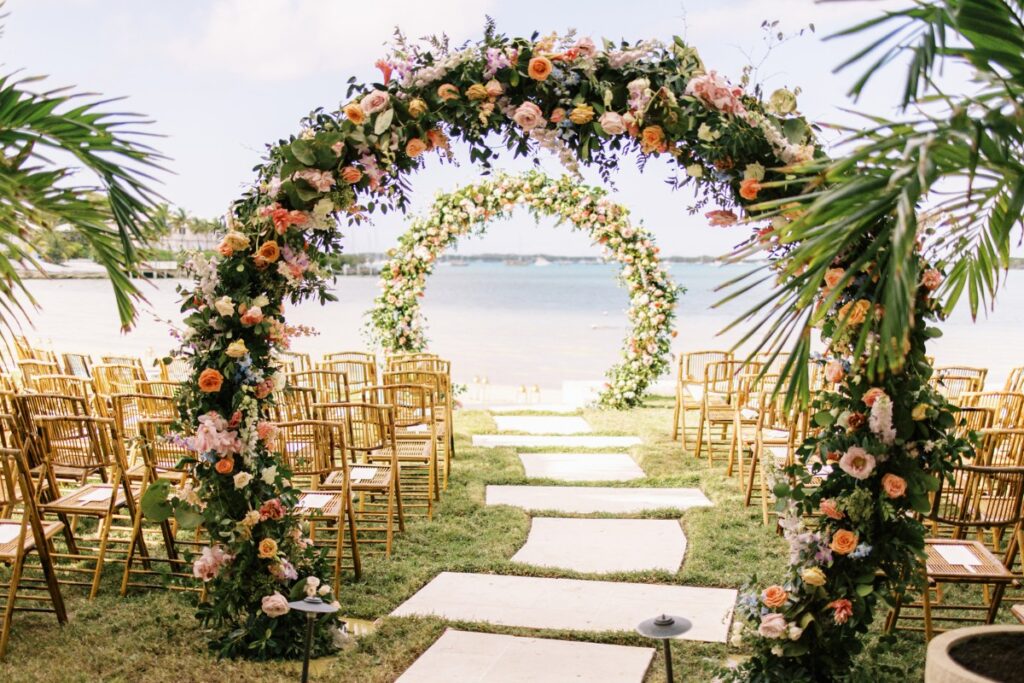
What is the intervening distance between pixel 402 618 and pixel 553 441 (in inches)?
197

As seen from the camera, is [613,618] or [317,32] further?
[317,32]

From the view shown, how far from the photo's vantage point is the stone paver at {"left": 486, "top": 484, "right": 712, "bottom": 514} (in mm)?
6996

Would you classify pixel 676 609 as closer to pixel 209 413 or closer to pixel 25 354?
pixel 209 413

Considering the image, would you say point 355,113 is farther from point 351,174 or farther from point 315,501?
point 315,501

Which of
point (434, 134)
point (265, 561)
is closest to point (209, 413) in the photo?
point (265, 561)

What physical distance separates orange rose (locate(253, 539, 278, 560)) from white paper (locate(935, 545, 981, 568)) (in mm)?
2978

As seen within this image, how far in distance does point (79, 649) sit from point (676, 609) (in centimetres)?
275

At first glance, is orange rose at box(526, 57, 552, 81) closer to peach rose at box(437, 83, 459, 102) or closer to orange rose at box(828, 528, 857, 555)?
peach rose at box(437, 83, 459, 102)

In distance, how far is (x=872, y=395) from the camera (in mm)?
3721

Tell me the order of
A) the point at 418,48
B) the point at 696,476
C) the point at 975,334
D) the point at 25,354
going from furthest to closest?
the point at 975,334, the point at 25,354, the point at 696,476, the point at 418,48

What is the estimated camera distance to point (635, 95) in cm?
411

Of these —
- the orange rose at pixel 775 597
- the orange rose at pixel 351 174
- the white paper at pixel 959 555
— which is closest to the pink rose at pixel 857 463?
the orange rose at pixel 775 597

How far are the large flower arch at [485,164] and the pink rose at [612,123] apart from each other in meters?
0.01

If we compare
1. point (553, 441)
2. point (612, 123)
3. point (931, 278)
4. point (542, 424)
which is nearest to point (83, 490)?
point (612, 123)
